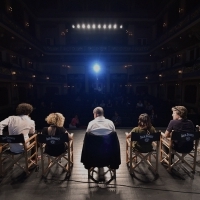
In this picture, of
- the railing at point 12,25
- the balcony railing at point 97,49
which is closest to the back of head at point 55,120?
the railing at point 12,25

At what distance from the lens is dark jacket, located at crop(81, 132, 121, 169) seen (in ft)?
11.1

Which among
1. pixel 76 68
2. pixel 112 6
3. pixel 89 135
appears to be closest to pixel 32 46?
pixel 76 68

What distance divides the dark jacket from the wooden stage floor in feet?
1.42

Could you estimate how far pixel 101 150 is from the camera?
11.2ft

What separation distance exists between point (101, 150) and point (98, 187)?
2.38 ft

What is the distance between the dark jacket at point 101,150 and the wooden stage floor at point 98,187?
43 cm

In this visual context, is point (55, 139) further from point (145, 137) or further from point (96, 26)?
point (96, 26)

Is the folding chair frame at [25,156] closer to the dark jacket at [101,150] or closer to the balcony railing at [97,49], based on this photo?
the dark jacket at [101,150]

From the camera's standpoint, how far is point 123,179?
365 centimetres

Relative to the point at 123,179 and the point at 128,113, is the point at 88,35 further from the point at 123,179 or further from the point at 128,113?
the point at 123,179

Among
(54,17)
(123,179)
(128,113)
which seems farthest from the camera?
(54,17)

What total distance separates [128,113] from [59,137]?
301 inches

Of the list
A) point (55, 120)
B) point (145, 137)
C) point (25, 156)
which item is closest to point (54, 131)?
point (55, 120)

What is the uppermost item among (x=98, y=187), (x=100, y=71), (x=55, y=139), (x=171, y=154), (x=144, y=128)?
(x=100, y=71)
